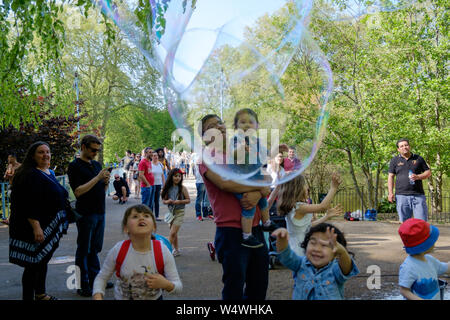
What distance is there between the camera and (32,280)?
4117 mm

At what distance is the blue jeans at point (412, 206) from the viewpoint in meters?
6.61

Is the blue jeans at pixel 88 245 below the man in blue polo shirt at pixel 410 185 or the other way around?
below

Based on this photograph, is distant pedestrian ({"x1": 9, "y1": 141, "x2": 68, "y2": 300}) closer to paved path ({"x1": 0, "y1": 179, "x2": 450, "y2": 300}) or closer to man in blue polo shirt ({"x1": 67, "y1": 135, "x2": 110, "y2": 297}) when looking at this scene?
man in blue polo shirt ({"x1": 67, "y1": 135, "x2": 110, "y2": 297})

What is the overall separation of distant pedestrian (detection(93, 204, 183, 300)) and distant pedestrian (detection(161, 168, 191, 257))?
3.75 metres

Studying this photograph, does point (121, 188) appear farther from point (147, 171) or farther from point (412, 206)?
point (412, 206)

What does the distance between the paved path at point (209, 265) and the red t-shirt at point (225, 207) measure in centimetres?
190

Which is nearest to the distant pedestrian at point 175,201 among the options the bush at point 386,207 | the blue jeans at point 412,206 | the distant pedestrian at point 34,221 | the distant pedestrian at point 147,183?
the distant pedestrian at point 34,221

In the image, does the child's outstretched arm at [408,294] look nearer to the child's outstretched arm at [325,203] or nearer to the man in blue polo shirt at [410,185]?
the child's outstretched arm at [325,203]

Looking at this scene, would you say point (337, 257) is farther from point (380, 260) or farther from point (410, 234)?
point (380, 260)

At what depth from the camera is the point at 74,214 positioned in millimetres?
4578

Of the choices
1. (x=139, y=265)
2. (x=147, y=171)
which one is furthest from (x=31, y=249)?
(x=147, y=171)

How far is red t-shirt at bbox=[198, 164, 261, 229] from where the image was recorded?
2.94 m
